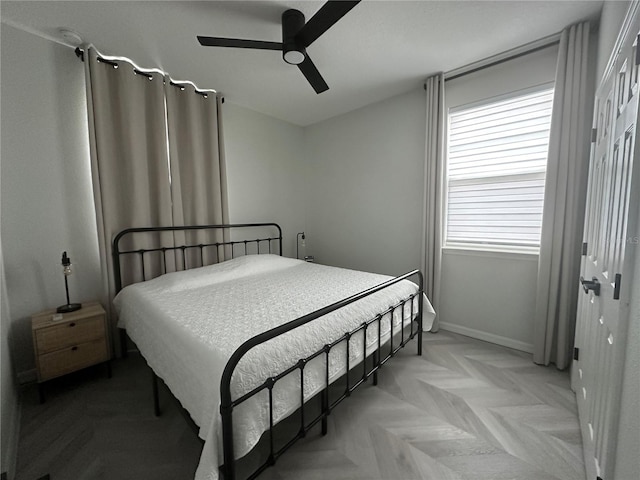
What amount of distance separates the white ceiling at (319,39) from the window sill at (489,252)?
1.74m

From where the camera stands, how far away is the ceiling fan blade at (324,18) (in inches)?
50.8

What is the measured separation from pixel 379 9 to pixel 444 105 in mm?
1303

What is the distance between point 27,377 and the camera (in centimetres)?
203

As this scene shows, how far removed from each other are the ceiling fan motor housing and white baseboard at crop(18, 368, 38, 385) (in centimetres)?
299

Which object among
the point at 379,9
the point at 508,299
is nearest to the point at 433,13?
the point at 379,9

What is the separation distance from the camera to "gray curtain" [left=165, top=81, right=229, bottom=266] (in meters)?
2.62

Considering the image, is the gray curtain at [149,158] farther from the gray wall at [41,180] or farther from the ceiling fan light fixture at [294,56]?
the ceiling fan light fixture at [294,56]

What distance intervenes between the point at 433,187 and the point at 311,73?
1612mm

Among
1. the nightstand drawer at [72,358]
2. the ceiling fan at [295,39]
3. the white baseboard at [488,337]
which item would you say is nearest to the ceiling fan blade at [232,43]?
the ceiling fan at [295,39]

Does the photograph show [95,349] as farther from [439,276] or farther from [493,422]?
[439,276]

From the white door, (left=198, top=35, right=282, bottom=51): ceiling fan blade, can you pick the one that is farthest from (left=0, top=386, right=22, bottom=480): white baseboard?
the white door

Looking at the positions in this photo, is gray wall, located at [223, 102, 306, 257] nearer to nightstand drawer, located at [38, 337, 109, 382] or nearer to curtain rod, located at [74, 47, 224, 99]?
curtain rod, located at [74, 47, 224, 99]

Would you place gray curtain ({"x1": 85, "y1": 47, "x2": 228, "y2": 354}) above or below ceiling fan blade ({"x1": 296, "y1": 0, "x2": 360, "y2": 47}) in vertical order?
below

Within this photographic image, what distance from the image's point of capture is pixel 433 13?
1.80 metres
